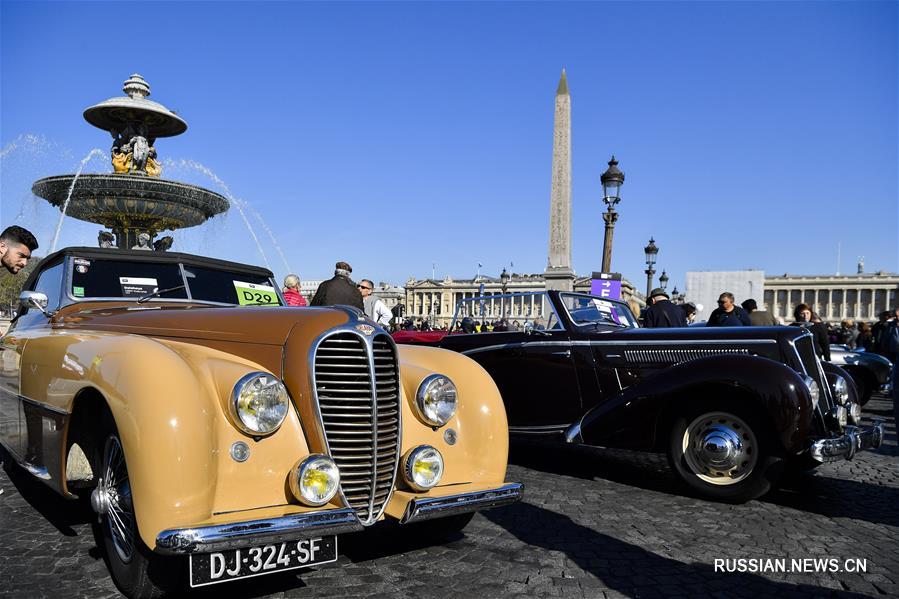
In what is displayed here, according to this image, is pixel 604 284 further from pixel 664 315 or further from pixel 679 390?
pixel 679 390

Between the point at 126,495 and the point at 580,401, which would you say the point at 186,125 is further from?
the point at 126,495

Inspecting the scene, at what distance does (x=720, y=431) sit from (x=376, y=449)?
3220 millimetres

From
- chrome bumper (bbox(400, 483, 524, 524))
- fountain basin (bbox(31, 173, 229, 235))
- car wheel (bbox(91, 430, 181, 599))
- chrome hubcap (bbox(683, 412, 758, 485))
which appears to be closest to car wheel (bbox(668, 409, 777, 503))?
chrome hubcap (bbox(683, 412, 758, 485))

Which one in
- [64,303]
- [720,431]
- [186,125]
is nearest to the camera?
[64,303]

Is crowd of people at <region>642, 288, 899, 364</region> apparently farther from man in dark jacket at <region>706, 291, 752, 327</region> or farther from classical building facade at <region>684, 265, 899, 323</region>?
classical building facade at <region>684, 265, 899, 323</region>

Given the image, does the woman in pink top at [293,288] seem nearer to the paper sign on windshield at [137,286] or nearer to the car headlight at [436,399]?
the paper sign on windshield at [137,286]

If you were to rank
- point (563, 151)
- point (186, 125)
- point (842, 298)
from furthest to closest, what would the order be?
point (842, 298) → point (563, 151) → point (186, 125)

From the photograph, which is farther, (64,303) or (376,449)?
(64,303)

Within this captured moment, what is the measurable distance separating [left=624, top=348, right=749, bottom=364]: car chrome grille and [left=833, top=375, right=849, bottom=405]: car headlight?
1.08m

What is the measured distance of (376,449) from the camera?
3.24 metres

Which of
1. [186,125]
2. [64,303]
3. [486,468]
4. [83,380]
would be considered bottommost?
[486,468]

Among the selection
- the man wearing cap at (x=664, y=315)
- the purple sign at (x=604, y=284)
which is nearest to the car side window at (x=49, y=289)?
the man wearing cap at (x=664, y=315)

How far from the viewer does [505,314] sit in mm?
7355

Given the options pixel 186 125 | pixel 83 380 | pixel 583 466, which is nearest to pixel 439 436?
pixel 83 380
